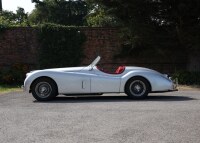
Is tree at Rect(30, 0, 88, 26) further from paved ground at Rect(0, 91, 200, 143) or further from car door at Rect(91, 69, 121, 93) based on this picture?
paved ground at Rect(0, 91, 200, 143)

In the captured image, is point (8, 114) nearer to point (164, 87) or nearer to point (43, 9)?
point (164, 87)

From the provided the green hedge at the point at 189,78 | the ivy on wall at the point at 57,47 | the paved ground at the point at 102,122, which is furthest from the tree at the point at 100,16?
the paved ground at the point at 102,122

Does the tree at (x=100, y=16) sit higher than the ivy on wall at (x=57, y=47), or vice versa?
the tree at (x=100, y=16)

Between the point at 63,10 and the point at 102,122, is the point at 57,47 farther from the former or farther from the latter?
the point at 63,10

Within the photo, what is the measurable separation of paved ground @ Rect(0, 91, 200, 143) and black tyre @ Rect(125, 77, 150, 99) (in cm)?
70

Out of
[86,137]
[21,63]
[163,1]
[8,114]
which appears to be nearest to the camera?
[86,137]

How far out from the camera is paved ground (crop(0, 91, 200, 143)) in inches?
292

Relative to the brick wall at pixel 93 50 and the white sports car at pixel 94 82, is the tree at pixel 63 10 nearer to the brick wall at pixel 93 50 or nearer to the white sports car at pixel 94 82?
the brick wall at pixel 93 50

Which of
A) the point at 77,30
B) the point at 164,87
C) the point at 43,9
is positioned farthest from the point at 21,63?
the point at 43,9

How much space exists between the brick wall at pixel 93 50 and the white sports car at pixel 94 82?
27.4ft

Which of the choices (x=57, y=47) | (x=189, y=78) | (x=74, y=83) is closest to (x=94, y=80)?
(x=74, y=83)

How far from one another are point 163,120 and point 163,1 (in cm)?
1045

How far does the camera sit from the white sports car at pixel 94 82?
13.1 meters

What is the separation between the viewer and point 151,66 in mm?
22000
